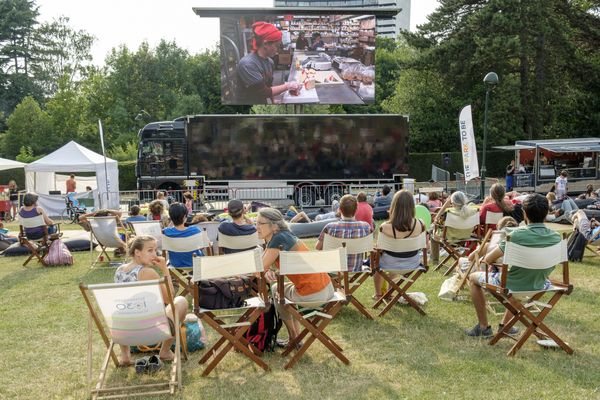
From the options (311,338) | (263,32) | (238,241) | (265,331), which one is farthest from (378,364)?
(263,32)

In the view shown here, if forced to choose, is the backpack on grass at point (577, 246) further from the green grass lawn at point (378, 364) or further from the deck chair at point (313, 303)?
the deck chair at point (313, 303)

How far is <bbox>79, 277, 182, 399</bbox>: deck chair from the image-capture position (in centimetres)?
442

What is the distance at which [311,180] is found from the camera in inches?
842

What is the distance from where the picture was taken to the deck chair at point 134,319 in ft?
14.5

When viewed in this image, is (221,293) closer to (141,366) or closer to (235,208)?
(141,366)

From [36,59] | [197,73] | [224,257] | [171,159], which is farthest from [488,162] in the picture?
[36,59]

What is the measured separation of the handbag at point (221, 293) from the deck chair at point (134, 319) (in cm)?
44

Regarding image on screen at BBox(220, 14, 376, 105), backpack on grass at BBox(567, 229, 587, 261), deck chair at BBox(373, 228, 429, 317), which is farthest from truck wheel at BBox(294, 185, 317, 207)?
deck chair at BBox(373, 228, 429, 317)

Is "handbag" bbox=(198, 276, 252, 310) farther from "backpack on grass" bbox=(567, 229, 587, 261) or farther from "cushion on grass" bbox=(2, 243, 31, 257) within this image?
"cushion on grass" bbox=(2, 243, 31, 257)

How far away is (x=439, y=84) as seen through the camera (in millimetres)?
36625

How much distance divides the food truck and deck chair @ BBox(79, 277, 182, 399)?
22.5 meters

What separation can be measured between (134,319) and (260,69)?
77.4ft

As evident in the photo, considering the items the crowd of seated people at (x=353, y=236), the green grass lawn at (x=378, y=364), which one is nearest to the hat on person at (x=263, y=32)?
the crowd of seated people at (x=353, y=236)

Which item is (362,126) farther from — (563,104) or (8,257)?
(563,104)
